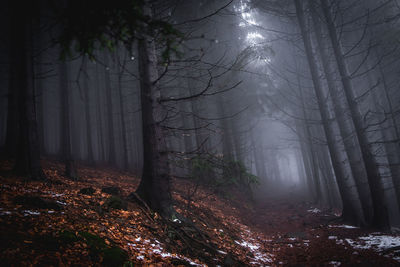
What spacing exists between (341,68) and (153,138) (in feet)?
20.9

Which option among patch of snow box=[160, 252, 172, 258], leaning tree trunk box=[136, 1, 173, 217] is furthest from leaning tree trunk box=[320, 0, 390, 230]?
patch of snow box=[160, 252, 172, 258]

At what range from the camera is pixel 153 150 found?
16.0ft

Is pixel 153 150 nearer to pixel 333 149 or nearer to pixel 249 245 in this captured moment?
pixel 249 245

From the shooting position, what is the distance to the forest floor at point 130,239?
252 centimetres

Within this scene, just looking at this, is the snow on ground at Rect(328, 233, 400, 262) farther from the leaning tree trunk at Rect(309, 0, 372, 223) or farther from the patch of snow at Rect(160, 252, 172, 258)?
the patch of snow at Rect(160, 252, 172, 258)

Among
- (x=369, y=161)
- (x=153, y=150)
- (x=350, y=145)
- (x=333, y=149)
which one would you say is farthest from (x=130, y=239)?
(x=350, y=145)

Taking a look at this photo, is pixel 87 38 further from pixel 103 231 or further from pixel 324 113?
pixel 324 113

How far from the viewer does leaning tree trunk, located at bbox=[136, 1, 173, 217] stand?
4.84m

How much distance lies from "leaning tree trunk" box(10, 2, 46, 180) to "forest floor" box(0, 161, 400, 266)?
1.62ft

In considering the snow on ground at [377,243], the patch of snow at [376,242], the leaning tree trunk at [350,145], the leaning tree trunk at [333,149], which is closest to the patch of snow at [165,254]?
the snow on ground at [377,243]

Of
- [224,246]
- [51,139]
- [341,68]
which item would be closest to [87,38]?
[224,246]

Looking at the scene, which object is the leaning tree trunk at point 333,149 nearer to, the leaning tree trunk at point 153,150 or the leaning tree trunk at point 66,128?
the leaning tree trunk at point 153,150

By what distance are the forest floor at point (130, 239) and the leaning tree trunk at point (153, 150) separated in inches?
14.5

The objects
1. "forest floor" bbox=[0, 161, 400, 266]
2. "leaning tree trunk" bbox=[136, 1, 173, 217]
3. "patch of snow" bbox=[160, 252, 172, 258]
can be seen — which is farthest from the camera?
"leaning tree trunk" bbox=[136, 1, 173, 217]
